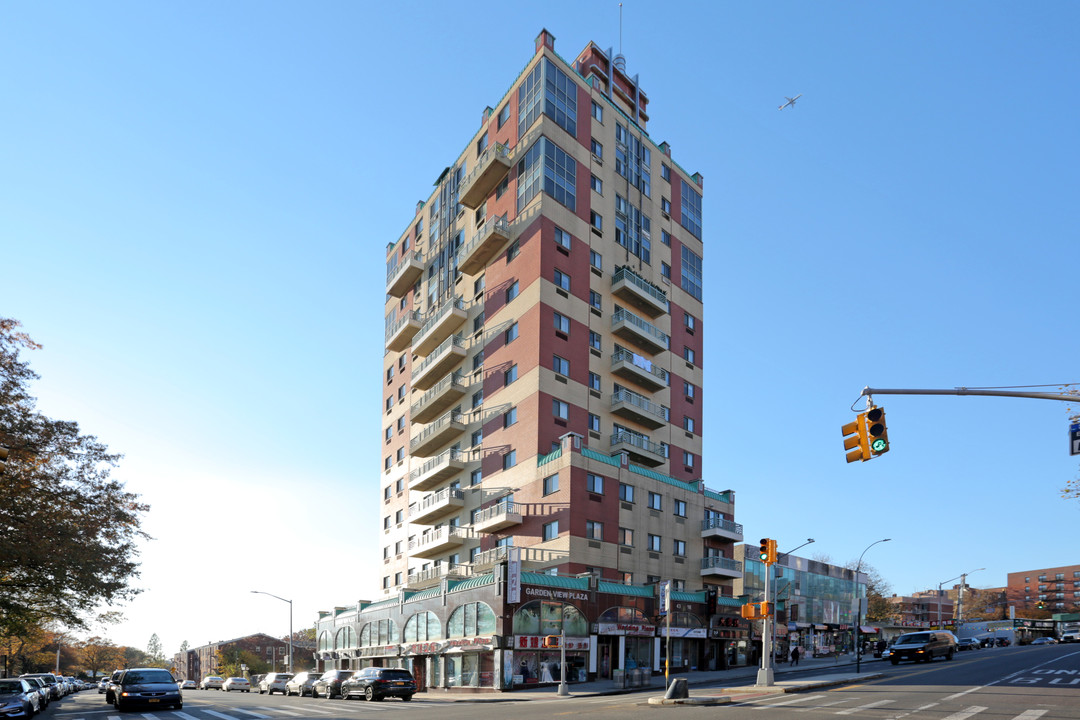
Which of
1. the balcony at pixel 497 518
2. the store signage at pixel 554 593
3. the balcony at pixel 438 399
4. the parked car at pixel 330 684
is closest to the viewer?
the store signage at pixel 554 593

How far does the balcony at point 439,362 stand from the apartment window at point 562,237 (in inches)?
522

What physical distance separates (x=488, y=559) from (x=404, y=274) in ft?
117

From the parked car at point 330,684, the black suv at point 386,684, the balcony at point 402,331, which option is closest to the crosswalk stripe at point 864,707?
the black suv at point 386,684

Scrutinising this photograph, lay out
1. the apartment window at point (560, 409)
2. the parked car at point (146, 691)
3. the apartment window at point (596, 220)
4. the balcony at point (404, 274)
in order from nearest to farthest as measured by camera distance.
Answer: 1. the parked car at point (146, 691)
2. the apartment window at point (560, 409)
3. the apartment window at point (596, 220)
4. the balcony at point (404, 274)

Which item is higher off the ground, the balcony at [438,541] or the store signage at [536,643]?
the balcony at [438,541]

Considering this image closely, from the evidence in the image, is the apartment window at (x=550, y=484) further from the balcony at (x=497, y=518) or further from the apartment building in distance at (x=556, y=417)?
the balcony at (x=497, y=518)

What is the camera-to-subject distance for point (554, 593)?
49469 mm

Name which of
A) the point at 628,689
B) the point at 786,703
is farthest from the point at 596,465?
the point at 786,703

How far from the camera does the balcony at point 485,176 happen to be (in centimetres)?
6688

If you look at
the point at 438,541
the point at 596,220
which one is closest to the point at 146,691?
the point at 438,541

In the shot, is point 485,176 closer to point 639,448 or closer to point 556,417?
point 556,417

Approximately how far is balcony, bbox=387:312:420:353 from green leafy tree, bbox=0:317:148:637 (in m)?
42.5

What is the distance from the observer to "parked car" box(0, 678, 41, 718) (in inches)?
1085

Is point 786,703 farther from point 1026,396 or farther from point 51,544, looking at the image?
point 51,544
